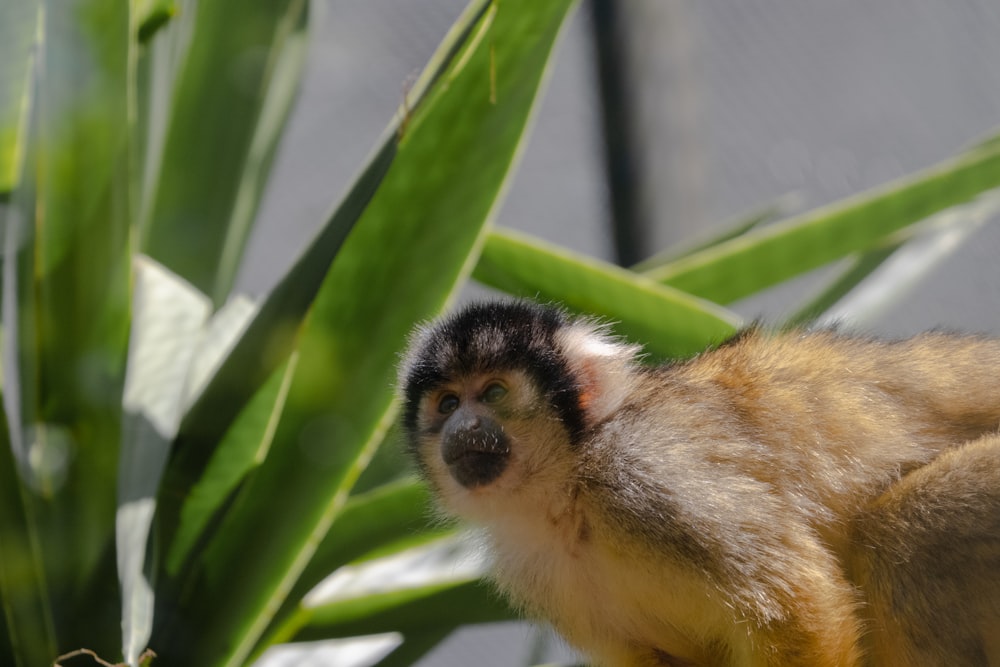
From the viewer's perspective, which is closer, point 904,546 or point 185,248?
point 904,546

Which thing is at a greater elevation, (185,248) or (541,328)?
(541,328)

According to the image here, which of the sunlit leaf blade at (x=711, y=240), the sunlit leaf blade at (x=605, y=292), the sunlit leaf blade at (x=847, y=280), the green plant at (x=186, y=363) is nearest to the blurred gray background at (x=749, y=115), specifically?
the sunlit leaf blade at (x=711, y=240)

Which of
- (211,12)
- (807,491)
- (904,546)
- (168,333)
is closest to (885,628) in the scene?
(904,546)

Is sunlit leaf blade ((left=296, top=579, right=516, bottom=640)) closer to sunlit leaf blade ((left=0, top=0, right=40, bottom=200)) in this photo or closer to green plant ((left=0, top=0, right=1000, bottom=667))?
green plant ((left=0, top=0, right=1000, bottom=667))

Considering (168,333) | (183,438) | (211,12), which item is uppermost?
(211,12)

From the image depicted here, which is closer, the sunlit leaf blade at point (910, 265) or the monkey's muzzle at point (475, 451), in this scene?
the monkey's muzzle at point (475, 451)

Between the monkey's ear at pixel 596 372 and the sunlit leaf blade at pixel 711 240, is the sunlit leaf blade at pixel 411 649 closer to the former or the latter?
the monkey's ear at pixel 596 372

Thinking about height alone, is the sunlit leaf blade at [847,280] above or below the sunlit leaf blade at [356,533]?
above

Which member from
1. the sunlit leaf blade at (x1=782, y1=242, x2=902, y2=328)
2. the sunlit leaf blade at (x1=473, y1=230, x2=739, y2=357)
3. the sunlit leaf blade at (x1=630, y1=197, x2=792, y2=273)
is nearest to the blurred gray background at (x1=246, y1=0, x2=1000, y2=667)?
the sunlit leaf blade at (x1=630, y1=197, x2=792, y2=273)

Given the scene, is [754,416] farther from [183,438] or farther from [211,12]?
[211,12]
